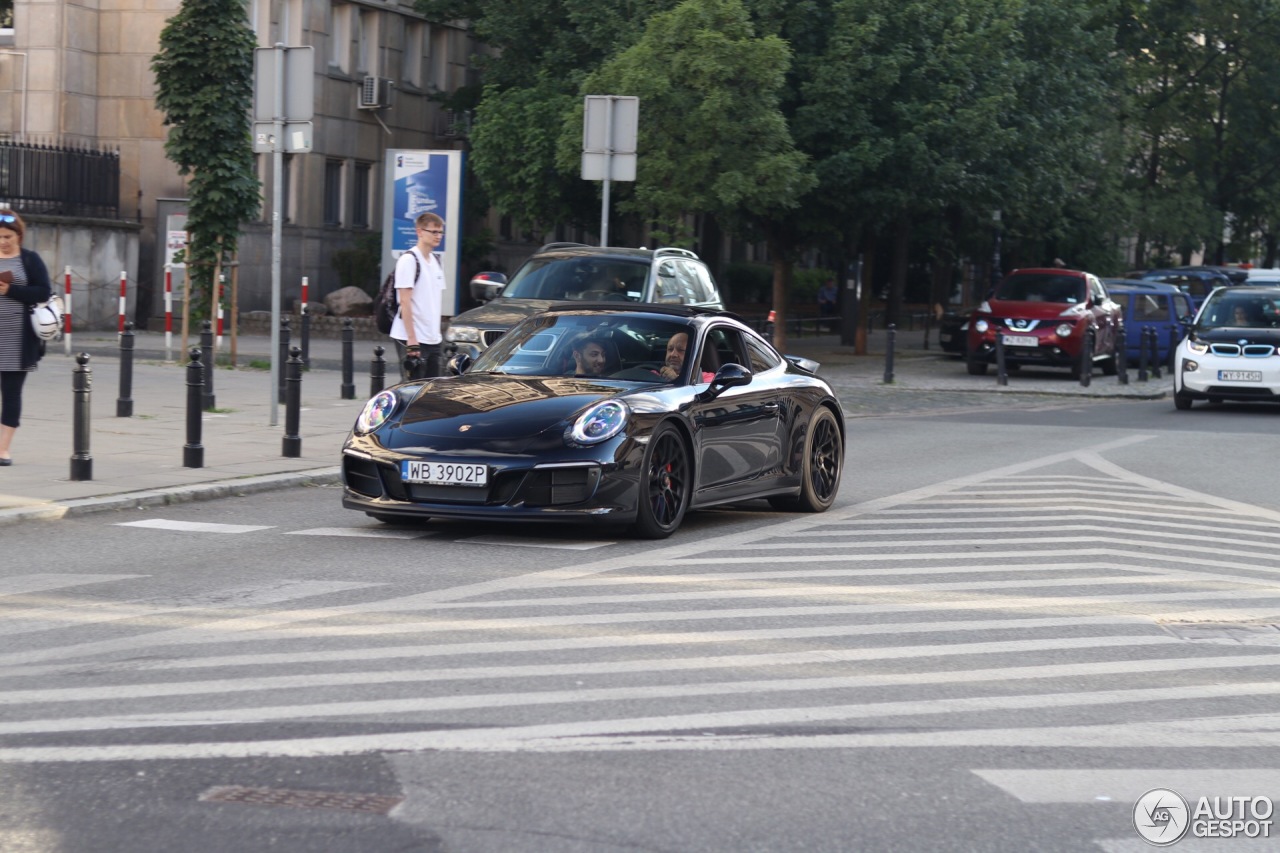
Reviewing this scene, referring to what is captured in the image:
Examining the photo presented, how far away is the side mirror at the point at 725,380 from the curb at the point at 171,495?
11.3ft

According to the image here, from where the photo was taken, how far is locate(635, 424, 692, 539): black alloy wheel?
10.6 meters

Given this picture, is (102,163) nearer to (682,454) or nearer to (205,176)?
(205,176)

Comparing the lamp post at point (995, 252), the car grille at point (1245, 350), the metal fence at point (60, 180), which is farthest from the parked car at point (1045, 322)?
the metal fence at point (60, 180)

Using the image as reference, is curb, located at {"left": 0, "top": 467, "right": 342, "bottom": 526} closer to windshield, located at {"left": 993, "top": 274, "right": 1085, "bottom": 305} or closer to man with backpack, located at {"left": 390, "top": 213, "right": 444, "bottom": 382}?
man with backpack, located at {"left": 390, "top": 213, "right": 444, "bottom": 382}

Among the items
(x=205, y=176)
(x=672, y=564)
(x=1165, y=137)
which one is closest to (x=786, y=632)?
(x=672, y=564)

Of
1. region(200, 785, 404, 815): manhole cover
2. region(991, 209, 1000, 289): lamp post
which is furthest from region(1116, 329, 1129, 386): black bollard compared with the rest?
region(200, 785, 404, 815): manhole cover

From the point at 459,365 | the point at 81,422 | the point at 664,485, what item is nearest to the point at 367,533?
the point at 459,365

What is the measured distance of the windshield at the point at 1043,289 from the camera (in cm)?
3334

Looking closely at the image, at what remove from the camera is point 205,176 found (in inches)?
987

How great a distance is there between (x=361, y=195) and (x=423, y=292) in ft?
95.2

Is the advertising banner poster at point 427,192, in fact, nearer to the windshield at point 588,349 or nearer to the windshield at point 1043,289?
the windshield at point 1043,289

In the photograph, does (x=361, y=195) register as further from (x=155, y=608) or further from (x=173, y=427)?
(x=155, y=608)

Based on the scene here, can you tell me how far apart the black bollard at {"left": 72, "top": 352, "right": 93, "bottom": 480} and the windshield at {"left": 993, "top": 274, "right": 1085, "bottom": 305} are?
23.2m

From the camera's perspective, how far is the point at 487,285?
20.5m
